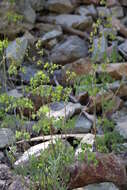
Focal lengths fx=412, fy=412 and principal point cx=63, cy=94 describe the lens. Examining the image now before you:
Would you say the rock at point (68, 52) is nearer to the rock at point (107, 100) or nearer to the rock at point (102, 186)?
the rock at point (107, 100)

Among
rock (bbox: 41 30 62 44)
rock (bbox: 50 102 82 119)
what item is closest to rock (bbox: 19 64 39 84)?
rock (bbox: 41 30 62 44)

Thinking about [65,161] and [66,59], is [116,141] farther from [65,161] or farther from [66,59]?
[66,59]

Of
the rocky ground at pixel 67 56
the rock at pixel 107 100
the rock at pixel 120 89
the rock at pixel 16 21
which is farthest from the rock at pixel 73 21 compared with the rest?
the rock at pixel 107 100

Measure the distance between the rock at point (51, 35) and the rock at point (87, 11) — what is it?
2.53ft

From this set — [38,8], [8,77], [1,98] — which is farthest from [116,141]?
[38,8]

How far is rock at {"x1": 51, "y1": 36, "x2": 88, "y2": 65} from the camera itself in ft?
22.0

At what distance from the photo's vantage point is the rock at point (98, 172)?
4164 mm

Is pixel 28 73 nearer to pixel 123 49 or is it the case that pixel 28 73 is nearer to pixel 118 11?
pixel 123 49

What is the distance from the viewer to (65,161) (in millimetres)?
3811

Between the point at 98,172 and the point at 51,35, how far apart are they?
346 centimetres

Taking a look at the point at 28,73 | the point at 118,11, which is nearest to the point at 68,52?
the point at 28,73

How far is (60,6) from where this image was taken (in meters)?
7.74

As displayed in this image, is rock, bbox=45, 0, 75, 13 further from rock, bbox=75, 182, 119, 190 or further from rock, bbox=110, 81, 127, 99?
rock, bbox=75, 182, 119, 190

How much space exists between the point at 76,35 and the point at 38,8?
95 centimetres
